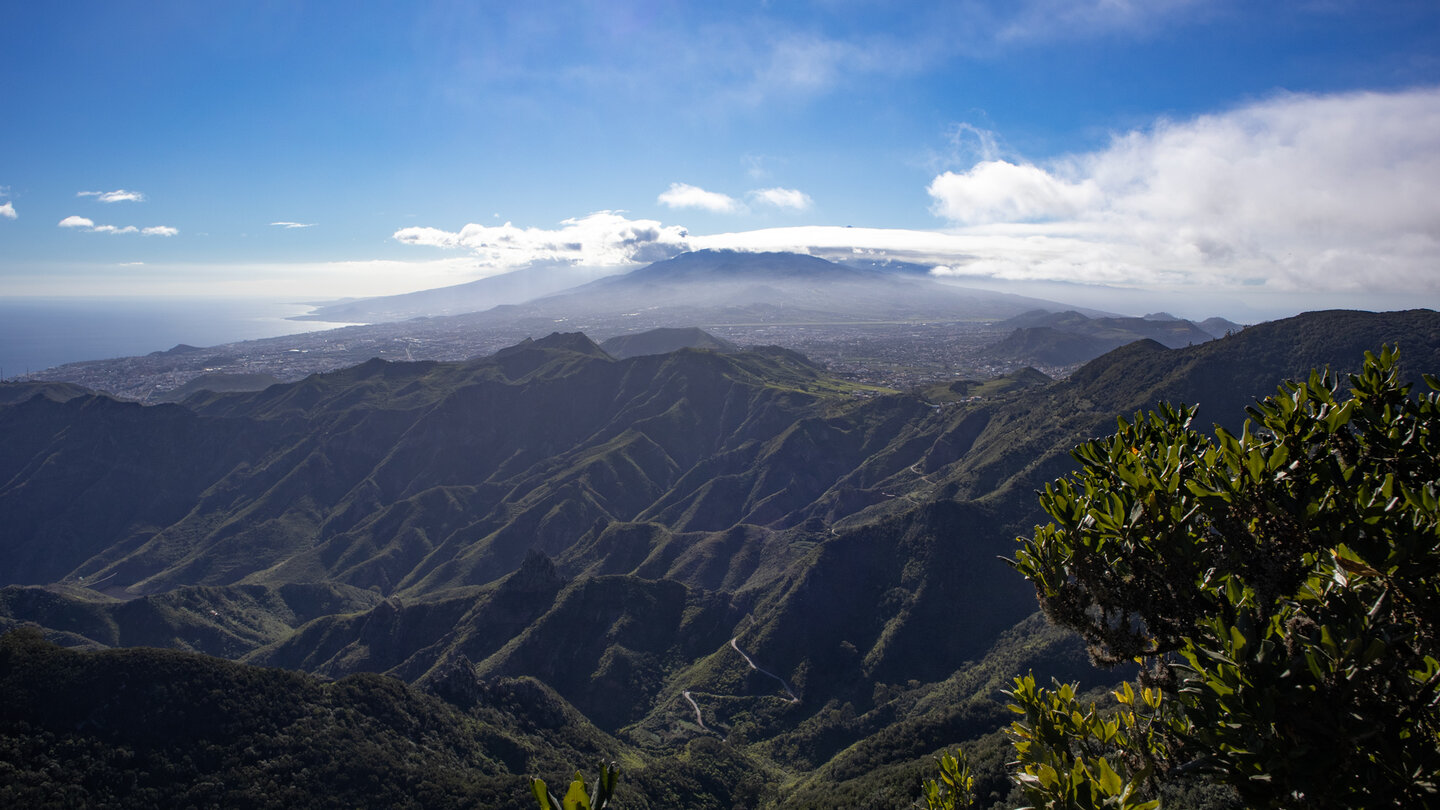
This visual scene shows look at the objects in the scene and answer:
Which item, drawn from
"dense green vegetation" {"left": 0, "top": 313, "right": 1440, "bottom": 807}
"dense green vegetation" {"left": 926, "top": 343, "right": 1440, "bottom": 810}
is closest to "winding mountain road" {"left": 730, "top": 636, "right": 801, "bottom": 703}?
"dense green vegetation" {"left": 0, "top": 313, "right": 1440, "bottom": 807}

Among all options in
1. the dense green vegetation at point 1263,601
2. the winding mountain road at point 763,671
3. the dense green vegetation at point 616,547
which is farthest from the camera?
the winding mountain road at point 763,671

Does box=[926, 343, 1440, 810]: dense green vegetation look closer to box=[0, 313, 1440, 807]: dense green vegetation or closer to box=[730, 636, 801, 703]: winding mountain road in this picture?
box=[0, 313, 1440, 807]: dense green vegetation

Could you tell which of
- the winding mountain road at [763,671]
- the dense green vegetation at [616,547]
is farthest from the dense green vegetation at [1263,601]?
the winding mountain road at [763,671]

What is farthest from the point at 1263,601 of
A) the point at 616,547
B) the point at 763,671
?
the point at 616,547

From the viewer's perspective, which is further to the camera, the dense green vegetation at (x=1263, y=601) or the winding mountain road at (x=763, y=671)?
the winding mountain road at (x=763, y=671)

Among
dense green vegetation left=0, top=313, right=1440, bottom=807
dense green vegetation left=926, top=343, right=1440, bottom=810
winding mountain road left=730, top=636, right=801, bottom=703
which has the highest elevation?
dense green vegetation left=926, top=343, right=1440, bottom=810

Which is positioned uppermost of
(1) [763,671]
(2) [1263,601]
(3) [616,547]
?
(2) [1263,601]

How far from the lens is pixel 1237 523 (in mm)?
6398

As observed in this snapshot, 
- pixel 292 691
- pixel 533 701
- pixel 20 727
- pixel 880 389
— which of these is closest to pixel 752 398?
pixel 880 389

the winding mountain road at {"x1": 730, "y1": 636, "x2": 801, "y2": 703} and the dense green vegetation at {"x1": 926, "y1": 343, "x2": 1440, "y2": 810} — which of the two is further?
the winding mountain road at {"x1": 730, "y1": 636, "x2": 801, "y2": 703}

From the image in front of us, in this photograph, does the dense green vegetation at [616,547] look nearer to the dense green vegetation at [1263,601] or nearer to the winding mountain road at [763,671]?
the winding mountain road at [763,671]

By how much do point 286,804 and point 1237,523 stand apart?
48980 millimetres

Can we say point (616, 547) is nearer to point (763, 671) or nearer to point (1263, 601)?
point (763, 671)

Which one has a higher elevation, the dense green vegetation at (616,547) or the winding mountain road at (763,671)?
the dense green vegetation at (616,547)
